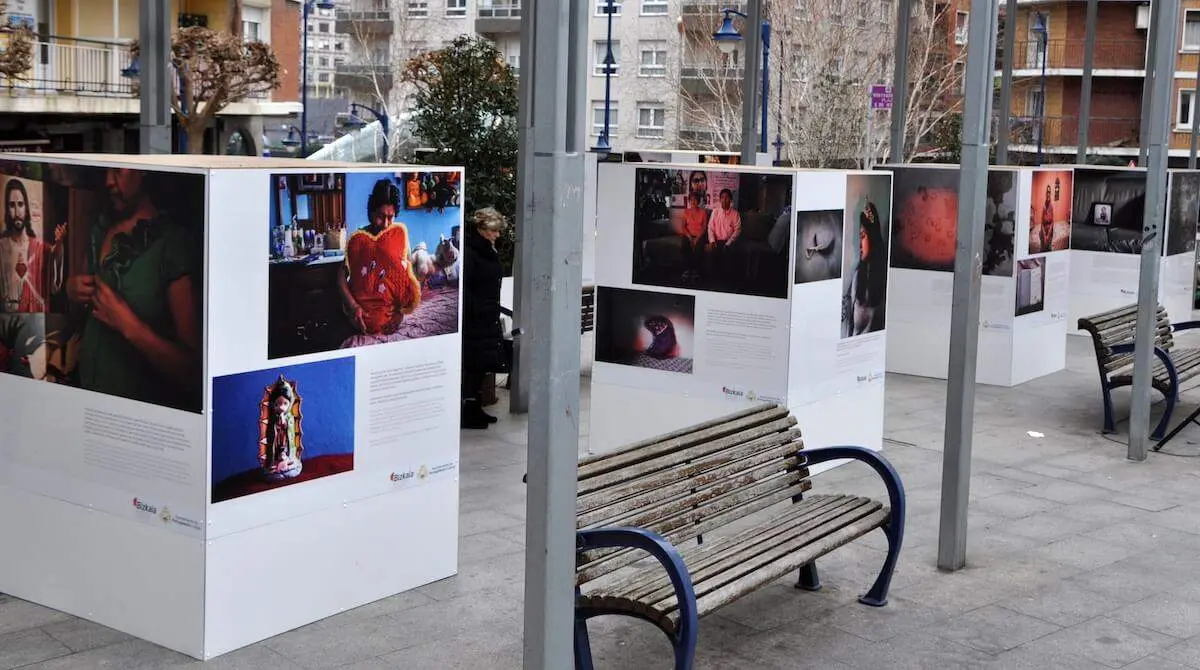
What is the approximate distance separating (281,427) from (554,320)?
2208 mm

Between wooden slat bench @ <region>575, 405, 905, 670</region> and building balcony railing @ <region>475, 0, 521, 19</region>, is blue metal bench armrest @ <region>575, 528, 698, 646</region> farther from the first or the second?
building balcony railing @ <region>475, 0, 521, 19</region>

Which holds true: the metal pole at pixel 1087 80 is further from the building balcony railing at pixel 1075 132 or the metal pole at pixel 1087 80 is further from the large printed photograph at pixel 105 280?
the building balcony railing at pixel 1075 132

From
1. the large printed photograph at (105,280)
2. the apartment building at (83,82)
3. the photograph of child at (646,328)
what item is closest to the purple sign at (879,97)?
the apartment building at (83,82)

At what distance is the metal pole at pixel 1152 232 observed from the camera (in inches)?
407

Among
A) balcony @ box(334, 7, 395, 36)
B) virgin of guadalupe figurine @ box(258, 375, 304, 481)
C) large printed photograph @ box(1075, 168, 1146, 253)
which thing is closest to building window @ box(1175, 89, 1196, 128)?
balcony @ box(334, 7, 395, 36)

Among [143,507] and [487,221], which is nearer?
[143,507]

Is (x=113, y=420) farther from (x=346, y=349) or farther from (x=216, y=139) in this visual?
(x=216, y=139)

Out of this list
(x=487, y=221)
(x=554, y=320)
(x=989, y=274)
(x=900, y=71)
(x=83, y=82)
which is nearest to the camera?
(x=554, y=320)

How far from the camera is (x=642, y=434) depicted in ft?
33.0

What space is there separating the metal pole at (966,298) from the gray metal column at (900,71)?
953cm

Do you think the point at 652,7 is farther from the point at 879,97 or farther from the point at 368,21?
the point at 879,97

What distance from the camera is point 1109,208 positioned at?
57.6ft

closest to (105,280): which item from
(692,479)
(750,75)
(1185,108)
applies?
(692,479)

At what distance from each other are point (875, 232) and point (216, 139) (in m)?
34.5
